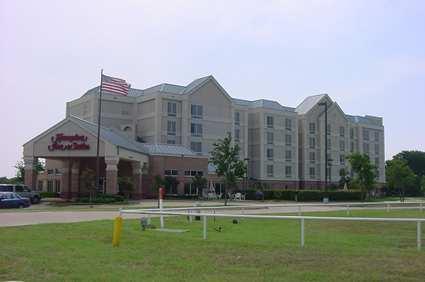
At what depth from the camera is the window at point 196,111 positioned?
89.0 m

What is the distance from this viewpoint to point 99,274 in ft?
30.6

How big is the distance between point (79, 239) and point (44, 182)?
7774 cm

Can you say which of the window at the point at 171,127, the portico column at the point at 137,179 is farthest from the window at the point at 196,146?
the portico column at the point at 137,179

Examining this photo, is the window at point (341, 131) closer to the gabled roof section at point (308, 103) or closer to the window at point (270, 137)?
the gabled roof section at point (308, 103)

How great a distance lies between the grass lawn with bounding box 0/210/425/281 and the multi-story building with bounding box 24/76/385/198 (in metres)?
49.7

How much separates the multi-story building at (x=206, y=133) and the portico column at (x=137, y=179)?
0.18 m

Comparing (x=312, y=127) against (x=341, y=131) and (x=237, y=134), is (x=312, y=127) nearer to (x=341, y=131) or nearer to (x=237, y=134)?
(x=341, y=131)

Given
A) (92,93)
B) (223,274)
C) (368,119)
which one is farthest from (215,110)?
(223,274)

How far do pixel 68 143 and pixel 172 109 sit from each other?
23805mm

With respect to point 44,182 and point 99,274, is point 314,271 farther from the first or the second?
point 44,182

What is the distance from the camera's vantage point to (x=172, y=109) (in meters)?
87.1

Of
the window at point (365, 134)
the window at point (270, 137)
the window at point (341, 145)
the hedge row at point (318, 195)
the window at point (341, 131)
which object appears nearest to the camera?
the hedge row at point (318, 195)

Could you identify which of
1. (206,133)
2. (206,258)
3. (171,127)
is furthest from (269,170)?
(206,258)

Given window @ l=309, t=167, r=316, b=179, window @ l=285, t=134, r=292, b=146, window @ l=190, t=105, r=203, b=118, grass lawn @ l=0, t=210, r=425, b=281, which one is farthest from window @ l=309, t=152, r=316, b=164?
grass lawn @ l=0, t=210, r=425, b=281
